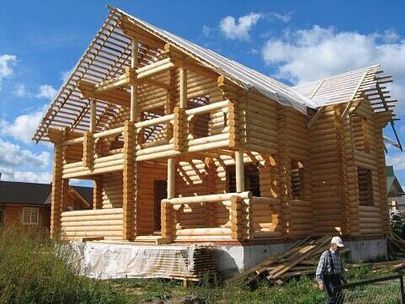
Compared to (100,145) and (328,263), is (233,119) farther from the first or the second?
(100,145)

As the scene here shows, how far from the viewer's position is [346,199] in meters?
17.7

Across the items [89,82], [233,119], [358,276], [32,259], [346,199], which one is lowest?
[358,276]

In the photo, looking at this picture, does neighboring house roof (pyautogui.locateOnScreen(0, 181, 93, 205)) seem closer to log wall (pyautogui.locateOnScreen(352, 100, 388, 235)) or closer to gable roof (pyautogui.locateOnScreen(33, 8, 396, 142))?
gable roof (pyautogui.locateOnScreen(33, 8, 396, 142))

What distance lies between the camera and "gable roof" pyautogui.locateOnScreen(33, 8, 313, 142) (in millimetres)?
18234

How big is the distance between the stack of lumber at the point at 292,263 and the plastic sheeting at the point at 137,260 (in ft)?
4.60

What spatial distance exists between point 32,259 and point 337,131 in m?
12.3

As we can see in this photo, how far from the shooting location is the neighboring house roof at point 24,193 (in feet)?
121

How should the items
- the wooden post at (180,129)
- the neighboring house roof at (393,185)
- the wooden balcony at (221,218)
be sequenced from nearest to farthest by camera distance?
1. the wooden balcony at (221,218)
2. the wooden post at (180,129)
3. the neighboring house roof at (393,185)

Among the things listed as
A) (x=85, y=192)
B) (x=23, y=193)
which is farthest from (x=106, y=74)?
(x=85, y=192)

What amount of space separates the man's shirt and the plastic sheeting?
526cm

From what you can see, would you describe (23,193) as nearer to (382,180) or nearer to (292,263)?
(382,180)

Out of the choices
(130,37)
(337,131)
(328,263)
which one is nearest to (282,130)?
(337,131)

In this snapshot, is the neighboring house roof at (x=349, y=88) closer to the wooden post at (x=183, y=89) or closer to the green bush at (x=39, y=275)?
the wooden post at (x=183, y=89)

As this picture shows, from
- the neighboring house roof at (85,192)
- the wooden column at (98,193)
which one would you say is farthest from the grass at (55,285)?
the neighboring house roof at (85,192)
